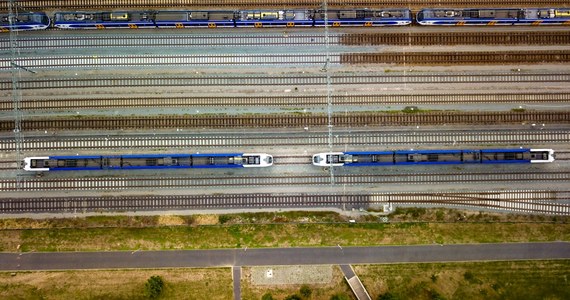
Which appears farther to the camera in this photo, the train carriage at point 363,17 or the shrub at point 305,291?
the train carriage at point 363,17

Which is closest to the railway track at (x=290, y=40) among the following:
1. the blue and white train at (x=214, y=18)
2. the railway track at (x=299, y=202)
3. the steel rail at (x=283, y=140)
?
the blue and white train at (x=214, y=18)

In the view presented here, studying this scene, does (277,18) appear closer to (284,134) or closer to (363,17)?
(363,17)

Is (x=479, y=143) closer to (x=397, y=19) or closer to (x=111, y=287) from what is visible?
(x=397, y=19)

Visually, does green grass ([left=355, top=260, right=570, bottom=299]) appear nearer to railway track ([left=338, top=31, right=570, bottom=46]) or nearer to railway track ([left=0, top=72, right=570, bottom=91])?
railway track ([left=0, top=72, right=570, bottom=91])

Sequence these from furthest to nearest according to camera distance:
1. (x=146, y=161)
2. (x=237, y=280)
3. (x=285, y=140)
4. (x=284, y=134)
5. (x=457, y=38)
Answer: (x=457, y=38)
(x=284, y=134)
(x=285, y=140)
(x=237, y=280)
(x=146, y=161)

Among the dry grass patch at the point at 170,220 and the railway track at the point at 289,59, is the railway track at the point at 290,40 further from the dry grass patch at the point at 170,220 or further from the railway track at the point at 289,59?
the dry grass patch at the point at 170,220

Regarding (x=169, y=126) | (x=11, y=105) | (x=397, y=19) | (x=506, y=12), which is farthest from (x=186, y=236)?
(x=506, y=12)

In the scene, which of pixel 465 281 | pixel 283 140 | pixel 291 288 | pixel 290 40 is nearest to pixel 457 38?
pixel 290 40
